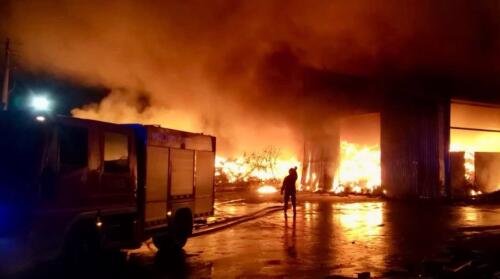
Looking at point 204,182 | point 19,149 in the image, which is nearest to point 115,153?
point 19,149

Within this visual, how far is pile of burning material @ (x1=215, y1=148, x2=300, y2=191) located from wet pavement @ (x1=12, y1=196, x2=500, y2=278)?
1785 centimetres

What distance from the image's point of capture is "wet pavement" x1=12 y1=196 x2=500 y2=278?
8.02 metres

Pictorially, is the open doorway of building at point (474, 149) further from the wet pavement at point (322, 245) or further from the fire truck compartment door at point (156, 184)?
the fire truck compartment door at point (156, 184)

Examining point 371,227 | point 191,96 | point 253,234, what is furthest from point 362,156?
point 253,234

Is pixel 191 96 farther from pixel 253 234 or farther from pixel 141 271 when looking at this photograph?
pixel 141 271

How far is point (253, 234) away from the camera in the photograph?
12.2 metres

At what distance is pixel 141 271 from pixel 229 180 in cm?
2784

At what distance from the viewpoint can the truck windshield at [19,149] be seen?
620 cm

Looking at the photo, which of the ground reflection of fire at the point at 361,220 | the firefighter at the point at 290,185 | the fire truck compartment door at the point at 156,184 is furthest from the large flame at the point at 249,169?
the fire truck compartment door at the point at 156,184

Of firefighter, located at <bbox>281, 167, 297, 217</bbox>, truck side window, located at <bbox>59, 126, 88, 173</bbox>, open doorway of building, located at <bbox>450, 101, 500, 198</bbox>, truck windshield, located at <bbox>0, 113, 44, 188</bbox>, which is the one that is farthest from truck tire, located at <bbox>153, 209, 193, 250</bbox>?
open doorway of building, located at <bbox>450, 101, 500, 198</bbox>

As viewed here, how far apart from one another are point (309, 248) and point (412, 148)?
16.0 m

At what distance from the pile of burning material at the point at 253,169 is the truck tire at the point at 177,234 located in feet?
77.0

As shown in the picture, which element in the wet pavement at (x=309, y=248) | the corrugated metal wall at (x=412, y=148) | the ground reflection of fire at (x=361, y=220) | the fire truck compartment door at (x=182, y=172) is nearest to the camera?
the wet pavement at (x=309, y=248)

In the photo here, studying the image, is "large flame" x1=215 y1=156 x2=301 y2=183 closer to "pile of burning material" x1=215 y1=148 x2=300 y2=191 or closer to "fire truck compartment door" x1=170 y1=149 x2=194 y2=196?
"pile of burning material" x1=215 y1=148 x2=300 y2=191
